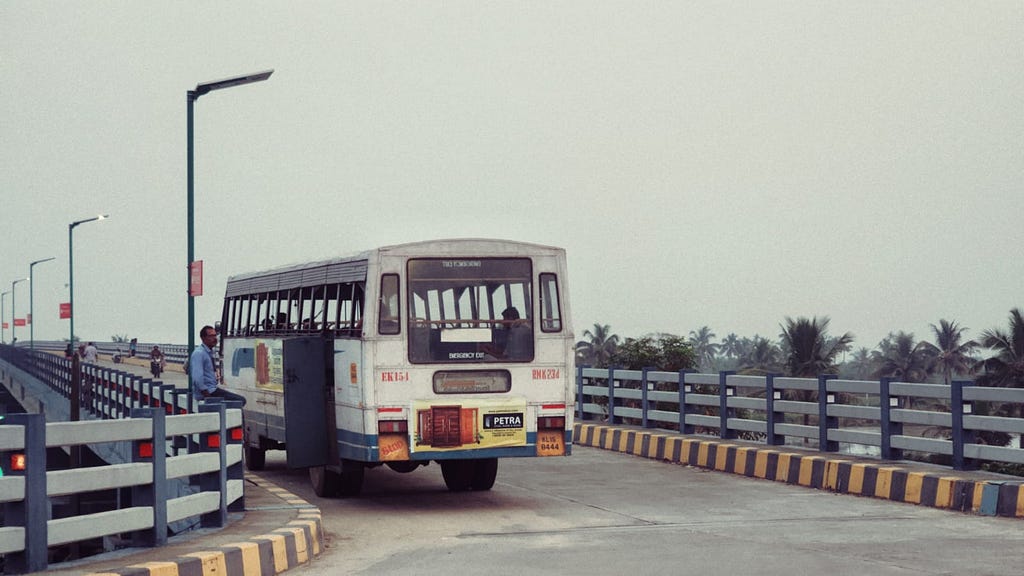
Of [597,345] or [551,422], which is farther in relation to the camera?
[597,345]

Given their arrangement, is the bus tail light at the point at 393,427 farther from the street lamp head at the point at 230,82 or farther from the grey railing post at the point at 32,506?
the street lamp head at the point at 230,82

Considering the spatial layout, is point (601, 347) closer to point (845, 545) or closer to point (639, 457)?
point (639, 457)

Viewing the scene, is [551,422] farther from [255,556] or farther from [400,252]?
[255,556]

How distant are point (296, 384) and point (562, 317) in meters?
3.35

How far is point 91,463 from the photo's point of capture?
111 feet

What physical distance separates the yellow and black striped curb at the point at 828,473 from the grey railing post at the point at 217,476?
778cm

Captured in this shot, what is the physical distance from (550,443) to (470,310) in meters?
1.76

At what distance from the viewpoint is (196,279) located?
23172mm

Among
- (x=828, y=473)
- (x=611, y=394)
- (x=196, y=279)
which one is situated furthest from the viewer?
(x=611, y=394)

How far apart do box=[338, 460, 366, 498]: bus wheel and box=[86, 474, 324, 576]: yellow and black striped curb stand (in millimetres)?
3352

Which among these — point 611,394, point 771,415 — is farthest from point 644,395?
point 771,415

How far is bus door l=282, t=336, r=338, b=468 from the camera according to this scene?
1605 cm

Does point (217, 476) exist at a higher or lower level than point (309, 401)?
lower

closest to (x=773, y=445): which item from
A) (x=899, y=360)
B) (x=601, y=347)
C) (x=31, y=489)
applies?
(x=31, y=489)
